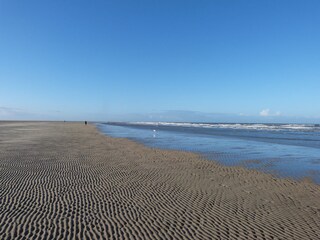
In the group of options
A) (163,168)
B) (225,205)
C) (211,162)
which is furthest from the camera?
(211,162)

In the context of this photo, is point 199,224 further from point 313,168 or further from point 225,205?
point 313,168

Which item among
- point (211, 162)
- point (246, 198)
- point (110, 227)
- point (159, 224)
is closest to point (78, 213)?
point (110, 227)

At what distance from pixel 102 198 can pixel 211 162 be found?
9724 millimetres

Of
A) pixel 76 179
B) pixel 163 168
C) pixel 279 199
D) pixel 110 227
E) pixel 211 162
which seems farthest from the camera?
pixel 211 162

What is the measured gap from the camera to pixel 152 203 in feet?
29.6

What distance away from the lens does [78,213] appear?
7.89 m

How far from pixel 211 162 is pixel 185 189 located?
7090 mm

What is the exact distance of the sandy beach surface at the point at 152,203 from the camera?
22.3 feet

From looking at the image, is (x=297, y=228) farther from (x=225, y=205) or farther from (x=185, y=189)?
(x=185, y=189)

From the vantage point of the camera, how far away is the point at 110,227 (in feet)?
22.9

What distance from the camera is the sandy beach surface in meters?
6.80

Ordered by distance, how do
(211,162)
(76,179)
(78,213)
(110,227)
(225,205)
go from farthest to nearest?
1. (211,162)
2. (76,179)
3. (225,205)
4. (78,213)
5. (110,227)

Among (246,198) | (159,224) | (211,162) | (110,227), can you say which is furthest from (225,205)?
(211,162)

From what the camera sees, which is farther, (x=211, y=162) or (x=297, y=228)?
(x=211, y=162)
